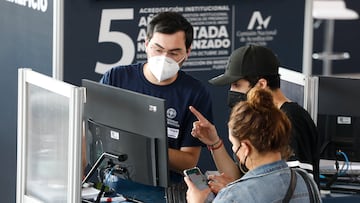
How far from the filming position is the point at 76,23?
17.0ft

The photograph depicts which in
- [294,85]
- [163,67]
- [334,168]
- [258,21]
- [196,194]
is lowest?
[334,168]

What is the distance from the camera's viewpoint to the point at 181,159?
13.5 ft

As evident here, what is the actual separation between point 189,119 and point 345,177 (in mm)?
1032

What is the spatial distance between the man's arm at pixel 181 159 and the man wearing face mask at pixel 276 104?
0.15 meters

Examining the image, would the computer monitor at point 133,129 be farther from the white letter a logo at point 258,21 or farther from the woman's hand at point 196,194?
the white letter a logo at point 258,21

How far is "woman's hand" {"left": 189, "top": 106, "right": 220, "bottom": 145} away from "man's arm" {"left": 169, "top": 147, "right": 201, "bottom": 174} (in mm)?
174

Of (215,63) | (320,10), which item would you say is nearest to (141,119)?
(215,63)

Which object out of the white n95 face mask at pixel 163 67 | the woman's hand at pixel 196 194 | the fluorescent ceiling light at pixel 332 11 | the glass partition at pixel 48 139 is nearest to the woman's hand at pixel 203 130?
the white n95 face mask at pixel 163 67

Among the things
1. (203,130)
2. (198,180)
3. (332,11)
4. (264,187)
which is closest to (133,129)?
(203,130)

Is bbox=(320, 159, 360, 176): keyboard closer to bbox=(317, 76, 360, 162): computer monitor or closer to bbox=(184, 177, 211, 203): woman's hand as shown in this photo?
bbox=(317, 76, 360, 162): computer monitor

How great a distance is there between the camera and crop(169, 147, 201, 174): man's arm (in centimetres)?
410

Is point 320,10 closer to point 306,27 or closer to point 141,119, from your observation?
point 306,27

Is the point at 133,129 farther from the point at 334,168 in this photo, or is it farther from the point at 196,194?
the point at 334,168

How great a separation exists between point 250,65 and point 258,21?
176cm
